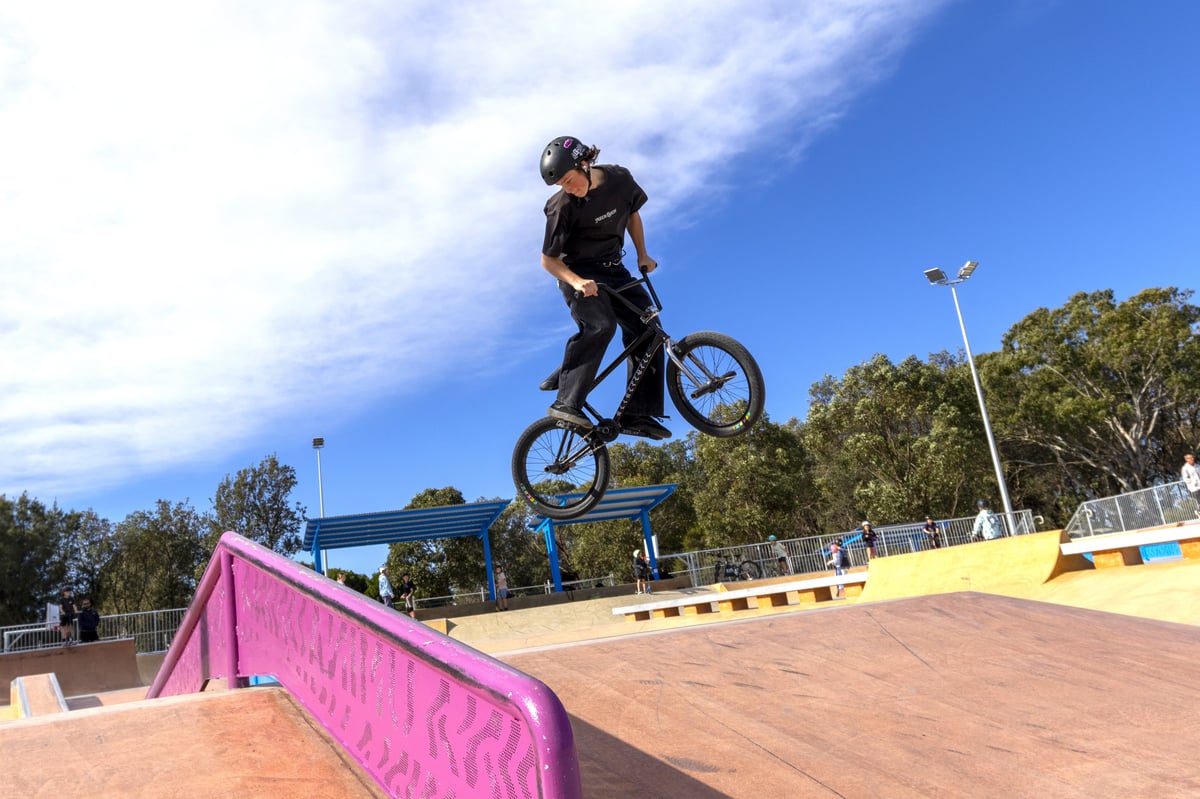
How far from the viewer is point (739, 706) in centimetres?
454

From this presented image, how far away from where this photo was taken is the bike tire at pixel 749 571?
30.0m

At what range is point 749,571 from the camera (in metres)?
30.1

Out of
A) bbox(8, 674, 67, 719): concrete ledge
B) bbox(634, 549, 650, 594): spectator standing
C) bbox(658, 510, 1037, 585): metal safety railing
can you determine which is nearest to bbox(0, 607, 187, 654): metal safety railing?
bbox(634, 549, 650, 594): spectator standing

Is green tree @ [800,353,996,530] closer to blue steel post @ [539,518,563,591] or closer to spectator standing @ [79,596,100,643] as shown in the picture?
A: blue steel post @ [539,518,563,591]

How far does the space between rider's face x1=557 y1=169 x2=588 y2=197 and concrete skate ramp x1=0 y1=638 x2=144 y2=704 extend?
19022mm

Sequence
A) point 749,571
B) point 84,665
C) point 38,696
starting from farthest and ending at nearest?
1. point 749,571
2. point 84,665
3. point 38,696

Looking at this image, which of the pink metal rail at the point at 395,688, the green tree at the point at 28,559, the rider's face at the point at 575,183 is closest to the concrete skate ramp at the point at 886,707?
the pink metal rail at the point at 395,688

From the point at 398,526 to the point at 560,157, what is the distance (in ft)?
80.3

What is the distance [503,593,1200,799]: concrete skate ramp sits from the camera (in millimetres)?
3602

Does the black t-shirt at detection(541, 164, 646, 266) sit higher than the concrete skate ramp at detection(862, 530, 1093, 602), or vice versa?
the black t-shirt at detection(541, 164, 646, 266)

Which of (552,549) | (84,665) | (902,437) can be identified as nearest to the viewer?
(84,665)

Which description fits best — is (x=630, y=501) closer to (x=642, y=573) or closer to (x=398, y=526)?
(x=642, y=573)

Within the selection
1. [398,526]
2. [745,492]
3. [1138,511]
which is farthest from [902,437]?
[398,526]

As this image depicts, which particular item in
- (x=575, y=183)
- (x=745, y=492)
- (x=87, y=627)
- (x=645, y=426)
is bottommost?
(x=87, y=627)
